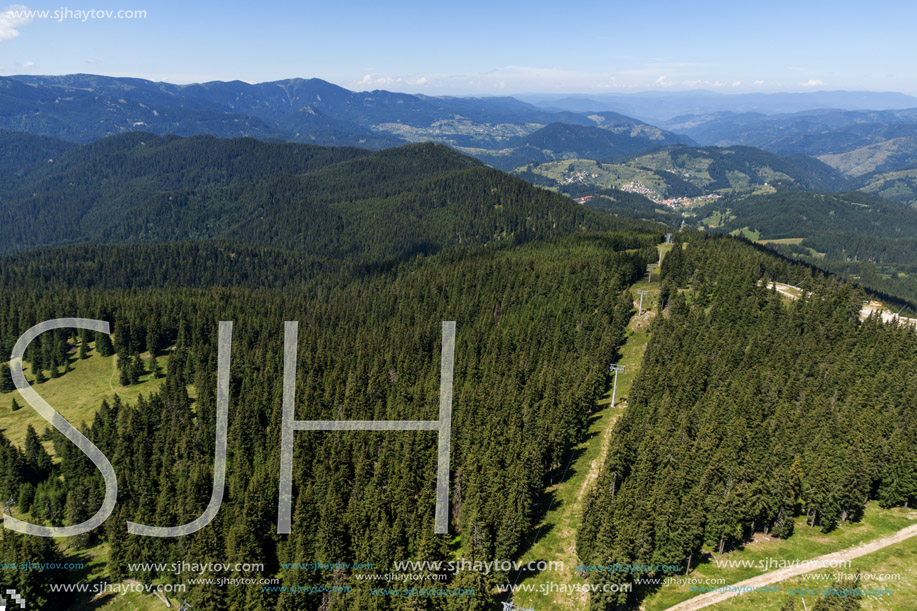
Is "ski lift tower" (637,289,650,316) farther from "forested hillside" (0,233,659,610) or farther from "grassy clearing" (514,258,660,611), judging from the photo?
"grassy clearing" (514,258,660,611)

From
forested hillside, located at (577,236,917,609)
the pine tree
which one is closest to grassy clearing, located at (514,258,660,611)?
forested hillside, located at (577,236,917,609)

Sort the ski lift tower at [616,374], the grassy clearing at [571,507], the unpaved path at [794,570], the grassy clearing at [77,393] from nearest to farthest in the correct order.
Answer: the unpaved path at [794,570] < the grassy clearing at [571,507] < the ski lift tower at [616,374] < the grassy clearing at [77,393]

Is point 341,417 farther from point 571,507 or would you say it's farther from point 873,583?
point 873,583

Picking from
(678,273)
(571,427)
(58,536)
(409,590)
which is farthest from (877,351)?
(58,536)

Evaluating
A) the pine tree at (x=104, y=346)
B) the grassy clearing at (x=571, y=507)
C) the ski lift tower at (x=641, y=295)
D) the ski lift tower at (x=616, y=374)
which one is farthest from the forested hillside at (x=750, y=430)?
the pine tree at (x=104, y=346)

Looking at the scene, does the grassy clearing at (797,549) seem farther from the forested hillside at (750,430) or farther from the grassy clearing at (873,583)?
the forested hillside at (750,430)

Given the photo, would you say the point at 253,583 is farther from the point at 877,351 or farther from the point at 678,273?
the point at 678,273

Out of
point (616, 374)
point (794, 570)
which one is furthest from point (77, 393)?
point (794, 570)
